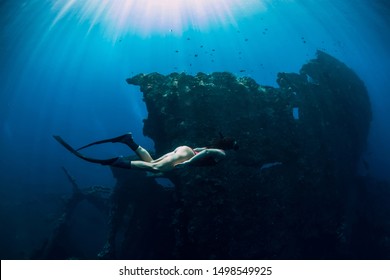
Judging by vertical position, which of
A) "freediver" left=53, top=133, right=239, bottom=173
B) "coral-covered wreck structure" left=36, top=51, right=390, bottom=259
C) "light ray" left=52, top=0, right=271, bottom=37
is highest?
"light ray" left=52, top=0, right=271, bottom=37

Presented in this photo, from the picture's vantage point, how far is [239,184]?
38.7ft

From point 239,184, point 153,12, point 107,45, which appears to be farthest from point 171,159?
point 107,45

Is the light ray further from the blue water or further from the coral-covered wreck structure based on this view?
the coral-covered wreck structure

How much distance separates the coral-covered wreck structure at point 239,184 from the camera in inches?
446

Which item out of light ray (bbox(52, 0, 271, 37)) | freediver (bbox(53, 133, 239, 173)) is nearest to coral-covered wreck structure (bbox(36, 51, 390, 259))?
freediver (bbox(53, 133, 239, 173))

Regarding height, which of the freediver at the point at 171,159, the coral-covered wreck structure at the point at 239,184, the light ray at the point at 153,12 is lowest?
the coral-covered wreck structure at the point at 239,184

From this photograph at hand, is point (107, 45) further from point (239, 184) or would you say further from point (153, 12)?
point (239, 184)

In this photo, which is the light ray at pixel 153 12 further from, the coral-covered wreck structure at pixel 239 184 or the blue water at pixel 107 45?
the coral-covered wreck structure at pixel 239 184

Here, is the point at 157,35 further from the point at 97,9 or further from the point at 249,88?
the point at 249,88

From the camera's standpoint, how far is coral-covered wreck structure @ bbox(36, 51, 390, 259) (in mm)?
11336

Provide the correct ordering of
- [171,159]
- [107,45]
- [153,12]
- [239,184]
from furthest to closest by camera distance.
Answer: [107,45] < [153,12] < [239,184] < [171,159]

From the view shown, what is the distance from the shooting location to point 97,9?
1490 inches

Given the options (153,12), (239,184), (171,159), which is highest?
(153,12)

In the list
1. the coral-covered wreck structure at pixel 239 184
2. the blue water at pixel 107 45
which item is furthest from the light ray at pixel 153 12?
the coral-covered wreck structure at pixel 239 184
